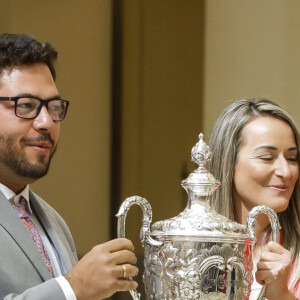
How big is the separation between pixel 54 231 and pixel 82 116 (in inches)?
73.1

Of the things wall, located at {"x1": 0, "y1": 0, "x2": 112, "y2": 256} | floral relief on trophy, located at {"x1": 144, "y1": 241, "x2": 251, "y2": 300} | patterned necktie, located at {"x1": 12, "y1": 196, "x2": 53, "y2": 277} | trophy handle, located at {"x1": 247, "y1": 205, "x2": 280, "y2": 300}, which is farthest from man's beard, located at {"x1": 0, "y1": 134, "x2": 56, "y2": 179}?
wall, located at {"x1": 0, "y1": 0, "x2": 112, "y2": 256}

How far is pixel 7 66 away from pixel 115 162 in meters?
1.95

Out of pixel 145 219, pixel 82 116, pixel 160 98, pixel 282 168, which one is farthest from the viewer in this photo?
pixel 160 98

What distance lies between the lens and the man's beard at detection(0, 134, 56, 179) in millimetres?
1847

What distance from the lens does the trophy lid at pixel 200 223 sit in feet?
5.59

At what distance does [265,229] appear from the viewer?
221 centimetres

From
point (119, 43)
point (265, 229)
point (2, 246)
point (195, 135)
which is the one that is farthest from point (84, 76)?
point (2, 246)

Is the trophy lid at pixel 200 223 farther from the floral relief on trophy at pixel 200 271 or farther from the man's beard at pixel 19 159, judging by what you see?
the man's beard at pixel 19 159

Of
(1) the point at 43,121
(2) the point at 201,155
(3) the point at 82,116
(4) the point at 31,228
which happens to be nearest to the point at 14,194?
(4) the point at 31,228

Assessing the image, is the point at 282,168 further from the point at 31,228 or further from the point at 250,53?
the point at 250,53

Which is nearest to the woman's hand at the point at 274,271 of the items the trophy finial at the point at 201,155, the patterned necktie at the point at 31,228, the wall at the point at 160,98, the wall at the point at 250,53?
the trophy finial at the point at 201,155

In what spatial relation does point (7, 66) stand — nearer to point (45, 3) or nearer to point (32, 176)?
point (32, 176)

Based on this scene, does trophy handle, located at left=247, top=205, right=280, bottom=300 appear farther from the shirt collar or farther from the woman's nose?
the shirt collar

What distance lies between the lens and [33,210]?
6.63 ft
